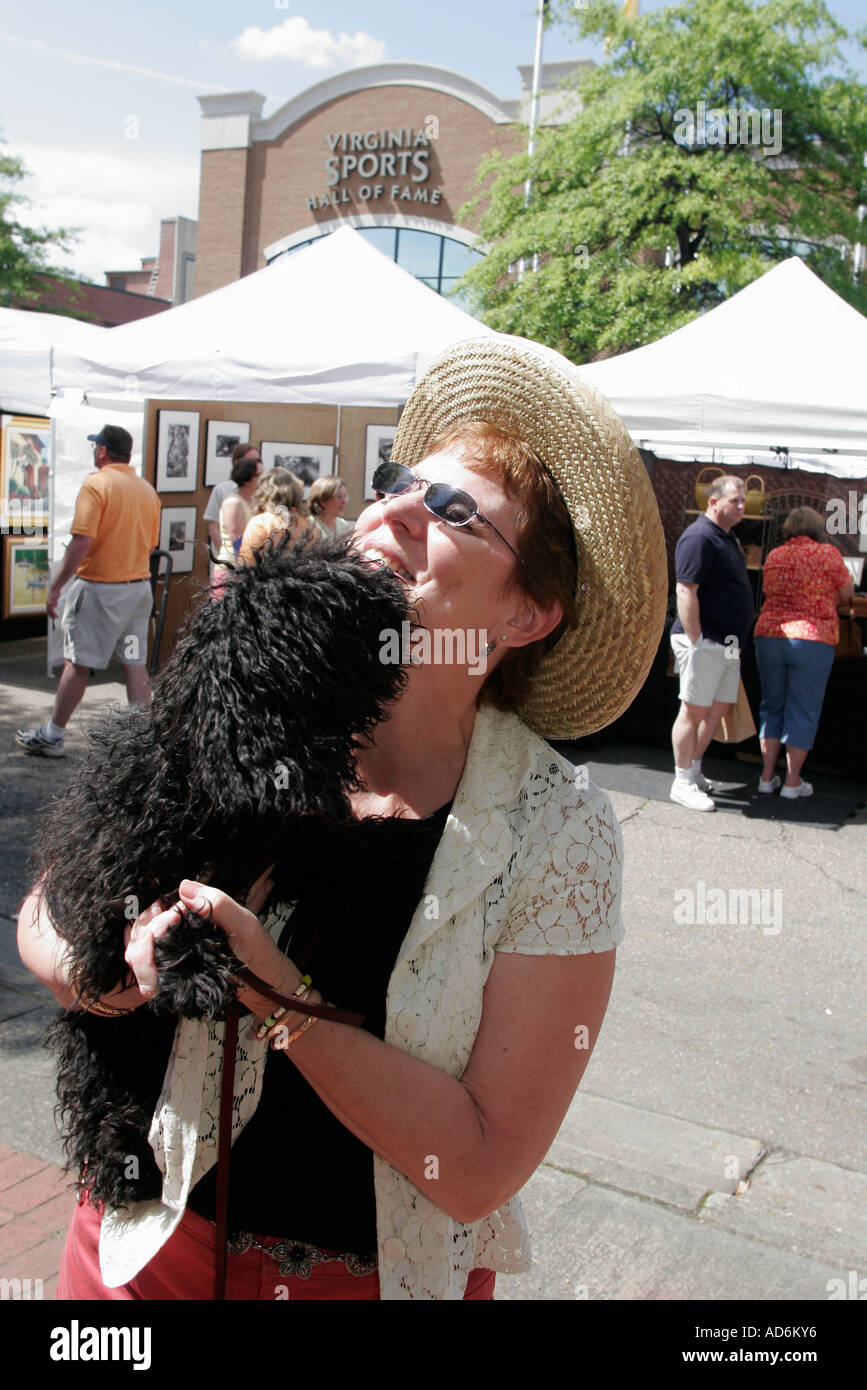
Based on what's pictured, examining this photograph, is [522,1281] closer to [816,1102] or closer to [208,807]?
[816,1102]

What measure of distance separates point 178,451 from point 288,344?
2832mm

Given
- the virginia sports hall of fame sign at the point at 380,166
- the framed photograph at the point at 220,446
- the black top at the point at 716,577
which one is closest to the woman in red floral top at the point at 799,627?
the black top at the point at 716,577

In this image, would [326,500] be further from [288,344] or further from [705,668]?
[705,668]

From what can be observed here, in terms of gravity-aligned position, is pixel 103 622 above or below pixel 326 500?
below

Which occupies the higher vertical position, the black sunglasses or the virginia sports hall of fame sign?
the virginia sports hall of fame sign

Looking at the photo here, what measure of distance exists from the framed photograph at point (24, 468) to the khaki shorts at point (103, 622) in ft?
12.2

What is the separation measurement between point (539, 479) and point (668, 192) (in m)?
19.6

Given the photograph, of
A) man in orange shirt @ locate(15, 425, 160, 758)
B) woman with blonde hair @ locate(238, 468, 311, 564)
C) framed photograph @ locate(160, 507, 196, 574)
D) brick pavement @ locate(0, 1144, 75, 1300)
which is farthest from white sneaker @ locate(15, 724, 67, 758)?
brick pavement @ locate(0, 1144, 75, 1300)

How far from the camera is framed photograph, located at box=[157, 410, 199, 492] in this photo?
10.8 m

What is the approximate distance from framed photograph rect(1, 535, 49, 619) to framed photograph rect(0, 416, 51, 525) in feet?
0.92

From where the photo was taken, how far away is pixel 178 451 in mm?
11023

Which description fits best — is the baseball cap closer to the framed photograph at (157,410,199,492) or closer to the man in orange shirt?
the man in orange shirt

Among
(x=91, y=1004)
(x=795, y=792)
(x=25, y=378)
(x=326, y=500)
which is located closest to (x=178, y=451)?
(x=25, y=378)

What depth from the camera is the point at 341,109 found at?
33969 millimetres
